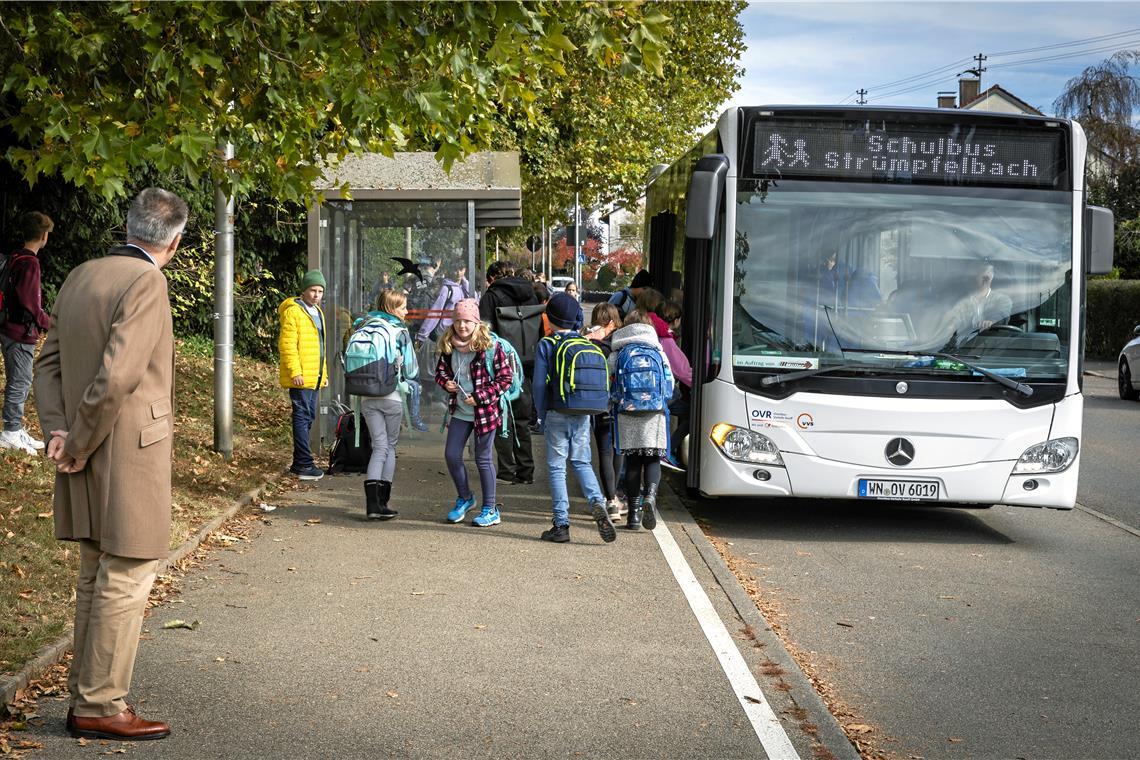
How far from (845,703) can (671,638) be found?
1.11 m

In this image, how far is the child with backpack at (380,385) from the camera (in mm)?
10242

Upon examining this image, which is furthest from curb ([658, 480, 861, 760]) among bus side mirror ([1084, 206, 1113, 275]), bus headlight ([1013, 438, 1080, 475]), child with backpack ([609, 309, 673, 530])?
bus side mirror ([1084, 206, 1113, 275])

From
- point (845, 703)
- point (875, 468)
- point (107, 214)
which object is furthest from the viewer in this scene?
point (107, 214)

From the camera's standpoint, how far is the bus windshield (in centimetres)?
988

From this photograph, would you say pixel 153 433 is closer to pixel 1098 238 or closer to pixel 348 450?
pixel 1098 238

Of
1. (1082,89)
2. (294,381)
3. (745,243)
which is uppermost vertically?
(1082,89)

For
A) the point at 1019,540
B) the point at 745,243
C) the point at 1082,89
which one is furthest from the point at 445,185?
the point at 1082,89

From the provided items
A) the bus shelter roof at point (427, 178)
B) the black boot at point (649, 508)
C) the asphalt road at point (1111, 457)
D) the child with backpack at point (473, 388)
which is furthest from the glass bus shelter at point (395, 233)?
the asphalt road at point (1111, 457)

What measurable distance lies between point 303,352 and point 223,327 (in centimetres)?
91

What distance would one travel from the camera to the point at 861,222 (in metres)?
9.97

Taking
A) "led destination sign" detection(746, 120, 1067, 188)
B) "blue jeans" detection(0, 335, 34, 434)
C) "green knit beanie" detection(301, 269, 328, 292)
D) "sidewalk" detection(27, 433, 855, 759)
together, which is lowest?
"sidewalk" detection(27, 433, 855, 759)

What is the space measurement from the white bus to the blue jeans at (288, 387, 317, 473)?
12.6 ft

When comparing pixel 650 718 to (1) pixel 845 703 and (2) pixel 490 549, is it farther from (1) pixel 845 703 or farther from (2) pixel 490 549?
(2) pixel 490 549

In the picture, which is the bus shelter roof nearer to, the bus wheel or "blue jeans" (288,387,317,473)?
"blue jeans" (288,387,317,473)
